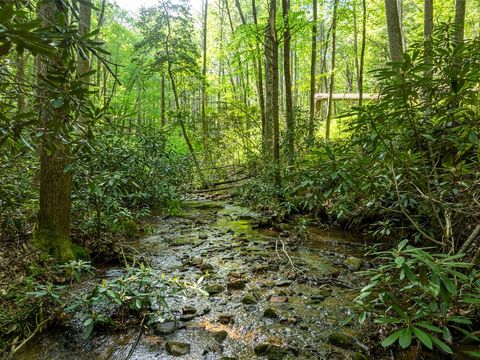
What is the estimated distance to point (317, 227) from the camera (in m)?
6.69

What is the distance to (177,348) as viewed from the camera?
2.62 m

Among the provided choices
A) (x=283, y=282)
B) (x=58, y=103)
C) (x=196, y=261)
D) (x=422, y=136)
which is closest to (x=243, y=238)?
(x=196, y=261)

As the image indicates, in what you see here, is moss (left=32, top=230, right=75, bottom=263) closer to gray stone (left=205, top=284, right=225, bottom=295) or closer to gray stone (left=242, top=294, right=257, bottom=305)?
gray stone (left=205, top=284, right=225, bottom=295)

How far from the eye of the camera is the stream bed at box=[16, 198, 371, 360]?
261 cm

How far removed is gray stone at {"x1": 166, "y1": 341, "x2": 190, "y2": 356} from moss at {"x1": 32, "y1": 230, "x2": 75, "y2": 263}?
6.52 feet

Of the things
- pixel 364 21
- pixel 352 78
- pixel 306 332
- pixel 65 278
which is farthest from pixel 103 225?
pixel 352 78

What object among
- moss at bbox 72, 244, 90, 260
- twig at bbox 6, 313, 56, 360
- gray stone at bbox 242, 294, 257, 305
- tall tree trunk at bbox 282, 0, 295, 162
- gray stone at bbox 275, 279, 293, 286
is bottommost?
gray stone at bbox 275, 279, 293, 286

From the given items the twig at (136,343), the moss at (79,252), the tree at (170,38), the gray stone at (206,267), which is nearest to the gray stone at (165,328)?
the twig at (136,343)

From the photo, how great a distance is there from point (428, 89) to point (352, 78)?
2509cm

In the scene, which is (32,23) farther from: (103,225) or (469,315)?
(103,225)

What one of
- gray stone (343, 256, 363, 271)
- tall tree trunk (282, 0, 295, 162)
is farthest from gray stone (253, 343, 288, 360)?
tall tree trunk (282, 0, 295, 162)

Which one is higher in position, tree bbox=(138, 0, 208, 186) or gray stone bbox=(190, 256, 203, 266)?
tree bbox=(138, 0, 208, 186)

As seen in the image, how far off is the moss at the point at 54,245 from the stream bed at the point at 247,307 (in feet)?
1.88

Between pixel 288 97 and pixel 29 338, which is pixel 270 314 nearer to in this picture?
pixel 29 338
